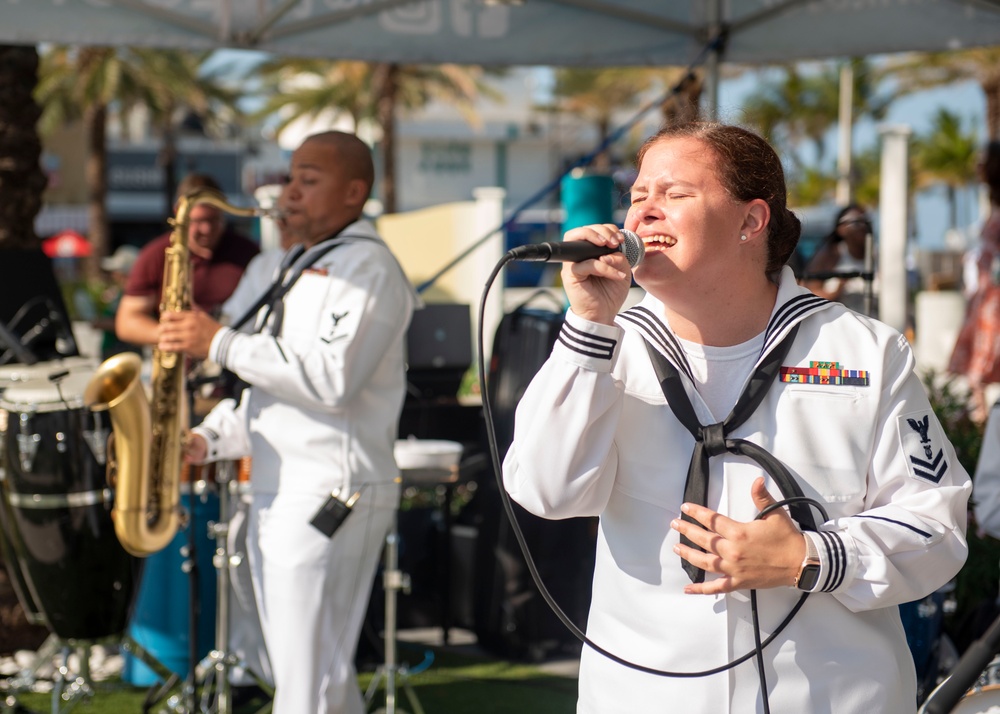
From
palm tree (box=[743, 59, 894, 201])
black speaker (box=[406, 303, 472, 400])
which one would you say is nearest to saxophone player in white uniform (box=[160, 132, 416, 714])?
black speaker (box=[406, 303, 472, 400])

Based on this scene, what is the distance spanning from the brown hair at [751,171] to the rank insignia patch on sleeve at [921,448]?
393 millimetres

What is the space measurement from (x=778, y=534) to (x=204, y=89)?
93.2ft

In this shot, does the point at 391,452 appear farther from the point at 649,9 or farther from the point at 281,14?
the point at 649,9

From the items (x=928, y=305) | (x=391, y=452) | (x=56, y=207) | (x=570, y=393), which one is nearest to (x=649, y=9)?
(x=391, y=452)

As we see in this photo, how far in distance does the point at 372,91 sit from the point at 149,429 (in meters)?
24.0

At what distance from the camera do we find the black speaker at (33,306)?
4753 millimetres

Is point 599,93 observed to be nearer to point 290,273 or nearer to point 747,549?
point 290,273

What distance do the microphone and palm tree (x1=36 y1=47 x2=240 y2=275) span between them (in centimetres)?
2103

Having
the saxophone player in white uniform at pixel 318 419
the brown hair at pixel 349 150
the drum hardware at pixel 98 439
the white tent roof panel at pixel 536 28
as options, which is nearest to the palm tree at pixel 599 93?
the white tent roof panel at pixel 536 28

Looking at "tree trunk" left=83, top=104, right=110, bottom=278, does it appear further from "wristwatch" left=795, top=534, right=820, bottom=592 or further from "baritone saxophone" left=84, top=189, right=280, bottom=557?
"wristwatch" left=795, top=534, right=820, bottom=592

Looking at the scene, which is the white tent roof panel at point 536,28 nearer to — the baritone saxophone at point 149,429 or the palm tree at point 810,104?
the baritone saxophone at point 149,429

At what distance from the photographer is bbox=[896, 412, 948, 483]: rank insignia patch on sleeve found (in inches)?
77.7

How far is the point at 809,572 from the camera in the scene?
6.11 feet

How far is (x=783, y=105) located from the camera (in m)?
40.2
